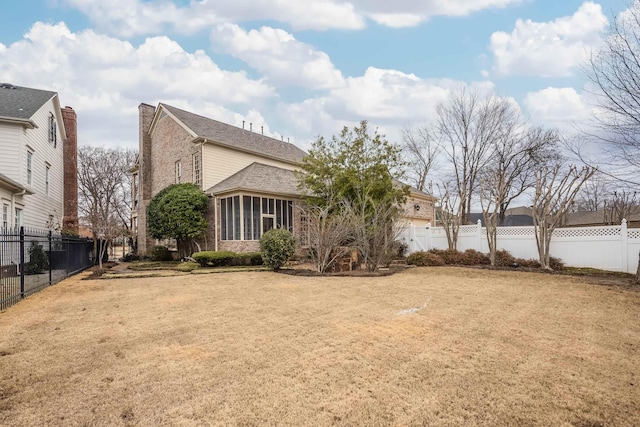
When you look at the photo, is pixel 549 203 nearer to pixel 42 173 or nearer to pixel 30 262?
pixel 30 262

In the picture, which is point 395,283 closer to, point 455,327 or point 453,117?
point 455,327

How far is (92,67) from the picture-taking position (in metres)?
16.2

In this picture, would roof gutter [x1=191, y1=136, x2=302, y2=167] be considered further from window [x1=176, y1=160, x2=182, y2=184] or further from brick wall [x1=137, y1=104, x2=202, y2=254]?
window [x1=176, y1=160, x2=182, y2=184]

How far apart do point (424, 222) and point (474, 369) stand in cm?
2312

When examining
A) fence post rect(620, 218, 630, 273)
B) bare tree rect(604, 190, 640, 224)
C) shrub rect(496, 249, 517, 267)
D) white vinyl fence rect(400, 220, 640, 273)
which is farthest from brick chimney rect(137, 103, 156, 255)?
bare tree rect(604, 190, 640, 224)

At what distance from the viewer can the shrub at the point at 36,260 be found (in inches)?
337

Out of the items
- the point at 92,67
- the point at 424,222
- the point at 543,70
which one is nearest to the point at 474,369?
the point at 543,70

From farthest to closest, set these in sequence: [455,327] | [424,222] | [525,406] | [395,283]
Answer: [424,222] < [395,283] < [455,327] < [525,406]

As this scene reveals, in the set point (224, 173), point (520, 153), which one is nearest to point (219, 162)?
point (224, 173)

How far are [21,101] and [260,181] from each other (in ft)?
35.0

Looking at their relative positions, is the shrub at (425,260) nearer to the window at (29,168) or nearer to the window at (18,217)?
the window at (18,217)

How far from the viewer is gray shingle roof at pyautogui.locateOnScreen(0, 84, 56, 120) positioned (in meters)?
13.8

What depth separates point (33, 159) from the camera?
50.2ft

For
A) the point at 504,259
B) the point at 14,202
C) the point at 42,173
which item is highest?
the point at 42,173
